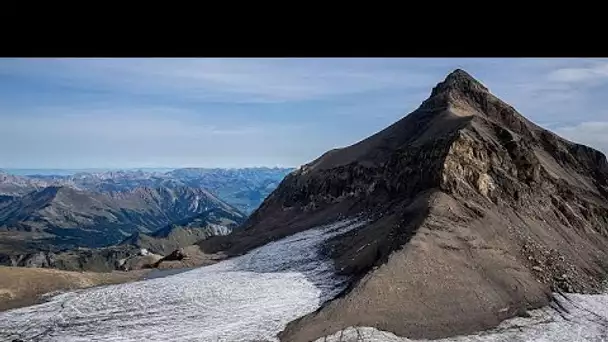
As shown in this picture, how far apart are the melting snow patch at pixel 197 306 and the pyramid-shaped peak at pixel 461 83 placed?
1162 inches

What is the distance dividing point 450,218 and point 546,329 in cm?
1230

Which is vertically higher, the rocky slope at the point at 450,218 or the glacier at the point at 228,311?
the rocky slope at the point at 450,218

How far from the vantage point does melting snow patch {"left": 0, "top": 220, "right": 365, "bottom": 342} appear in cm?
3466

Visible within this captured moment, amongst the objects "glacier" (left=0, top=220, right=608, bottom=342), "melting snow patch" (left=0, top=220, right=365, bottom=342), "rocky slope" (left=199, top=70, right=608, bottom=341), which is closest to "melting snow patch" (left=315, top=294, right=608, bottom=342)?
"glacier" (left=0, top=220, right=608, bottom=342)

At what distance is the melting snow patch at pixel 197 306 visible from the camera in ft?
114

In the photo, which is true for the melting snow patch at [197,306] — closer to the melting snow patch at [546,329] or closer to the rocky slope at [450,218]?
the rocky slope at [450,218]

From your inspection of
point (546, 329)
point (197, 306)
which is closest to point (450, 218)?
point (546, 329)

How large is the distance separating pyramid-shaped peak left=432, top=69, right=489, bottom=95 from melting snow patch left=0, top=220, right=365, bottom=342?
29512mm

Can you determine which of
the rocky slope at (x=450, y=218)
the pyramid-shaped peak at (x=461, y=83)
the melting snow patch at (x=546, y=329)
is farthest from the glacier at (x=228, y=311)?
the pyramid-shaped peak at (x=461, y=83)

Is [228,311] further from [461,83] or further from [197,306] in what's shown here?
[461,83]

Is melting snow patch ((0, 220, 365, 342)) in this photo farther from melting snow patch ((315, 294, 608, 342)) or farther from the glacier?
melting snow patch ((315, 294, 608, 342))

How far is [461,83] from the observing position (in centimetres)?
7181
